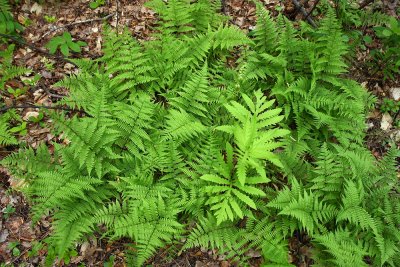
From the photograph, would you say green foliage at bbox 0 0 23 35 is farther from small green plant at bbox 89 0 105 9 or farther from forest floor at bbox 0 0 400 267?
small green plant at bbox 89 0 105 9

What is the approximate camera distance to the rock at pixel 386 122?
5602 mm

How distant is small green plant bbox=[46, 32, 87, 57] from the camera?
225 inches

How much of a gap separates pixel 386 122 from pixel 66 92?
5733 mm

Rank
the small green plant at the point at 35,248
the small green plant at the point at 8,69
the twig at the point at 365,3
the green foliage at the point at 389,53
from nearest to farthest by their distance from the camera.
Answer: the small green plant at the point at 35,248
the small green plant at the point at 8,69
the green foliage at the point at 389,53
the twig at the point at 365,3

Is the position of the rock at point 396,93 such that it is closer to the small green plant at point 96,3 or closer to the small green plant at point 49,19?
the small green plant at point 96,3

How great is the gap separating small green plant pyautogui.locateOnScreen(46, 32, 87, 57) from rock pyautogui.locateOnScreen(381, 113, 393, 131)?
561 cm

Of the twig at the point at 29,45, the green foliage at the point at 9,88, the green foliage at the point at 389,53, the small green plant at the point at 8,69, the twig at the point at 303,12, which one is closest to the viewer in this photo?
the green foliage at the point at 9,88

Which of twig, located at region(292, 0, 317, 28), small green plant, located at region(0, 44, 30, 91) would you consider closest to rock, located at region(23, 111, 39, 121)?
small green plant, located at region(0, 44, 30, 91)

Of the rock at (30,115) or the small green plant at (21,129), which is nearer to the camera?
the small green plant at (21,129)

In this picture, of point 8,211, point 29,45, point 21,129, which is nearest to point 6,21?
point 29,45

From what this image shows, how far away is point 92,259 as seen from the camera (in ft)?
14.8

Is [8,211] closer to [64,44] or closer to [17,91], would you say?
[17,91]

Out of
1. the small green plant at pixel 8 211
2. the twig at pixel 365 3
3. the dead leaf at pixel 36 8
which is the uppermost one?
the twig at pixel 365 3

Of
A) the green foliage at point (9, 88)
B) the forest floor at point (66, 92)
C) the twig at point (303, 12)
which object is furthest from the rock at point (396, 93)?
the green foliage at point (9, 88)
